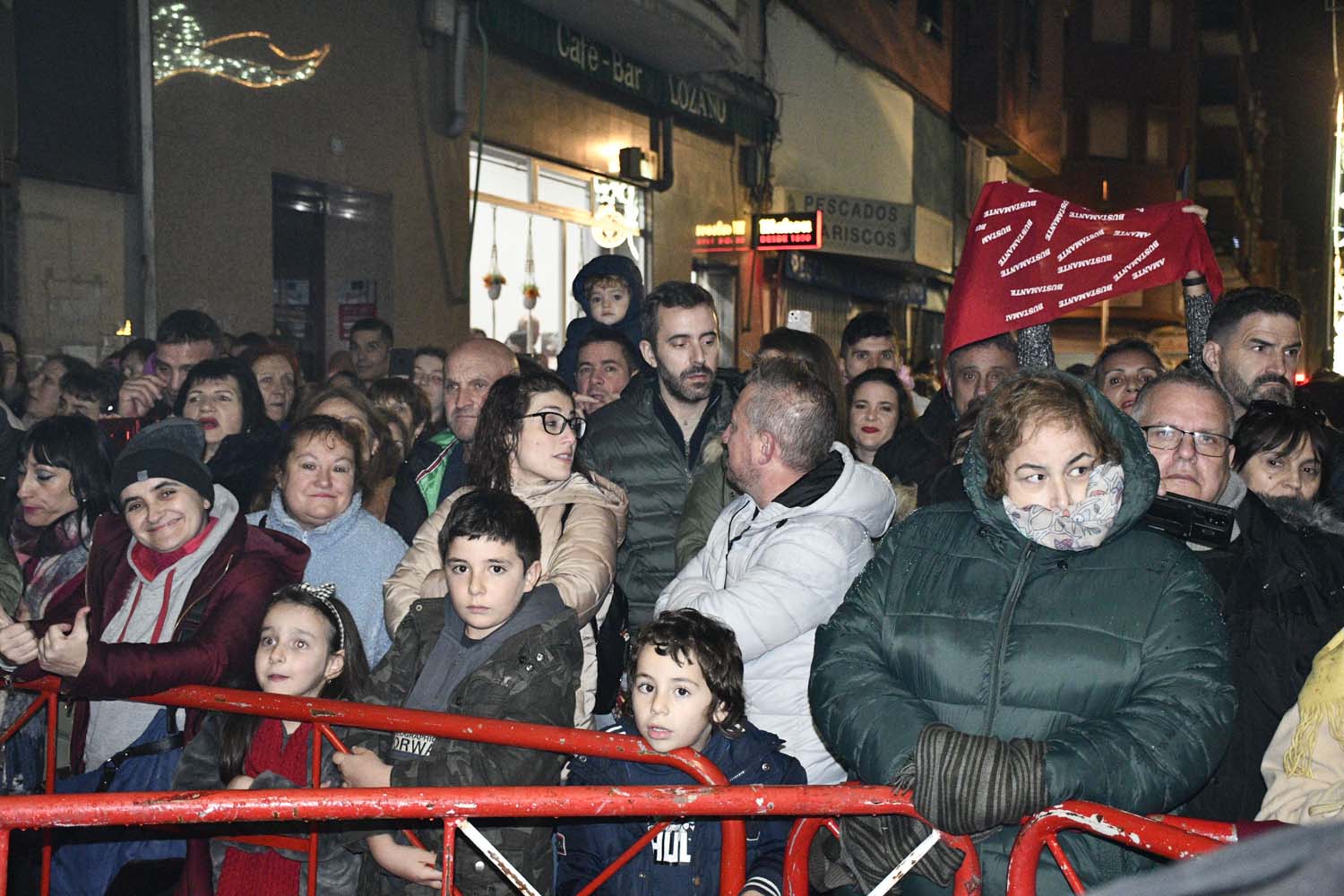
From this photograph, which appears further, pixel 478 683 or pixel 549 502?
pixel 549 502

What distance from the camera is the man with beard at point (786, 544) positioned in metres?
3.70

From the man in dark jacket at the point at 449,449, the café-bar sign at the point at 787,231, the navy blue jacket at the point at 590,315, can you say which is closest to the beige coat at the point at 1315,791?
the man in dark jacket at the point at 449,449

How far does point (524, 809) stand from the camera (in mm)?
2607

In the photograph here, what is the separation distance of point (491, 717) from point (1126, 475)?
1.83 meters

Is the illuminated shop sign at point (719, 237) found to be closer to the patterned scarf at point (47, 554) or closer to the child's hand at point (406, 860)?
the patterned scarf at point (47, 554)

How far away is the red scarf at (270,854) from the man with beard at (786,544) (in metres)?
1.21

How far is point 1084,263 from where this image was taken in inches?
237

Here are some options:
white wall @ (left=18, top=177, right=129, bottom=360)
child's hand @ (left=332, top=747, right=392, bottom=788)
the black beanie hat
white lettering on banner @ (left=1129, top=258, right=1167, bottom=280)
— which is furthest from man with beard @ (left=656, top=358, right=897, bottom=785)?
white wall @ (left=18, top=177, right=129, bottom=360)

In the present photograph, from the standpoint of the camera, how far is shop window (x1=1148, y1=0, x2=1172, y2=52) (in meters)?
46.4

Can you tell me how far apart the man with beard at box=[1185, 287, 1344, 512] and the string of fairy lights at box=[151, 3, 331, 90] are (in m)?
7.55

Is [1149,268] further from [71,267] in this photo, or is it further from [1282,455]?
[71,267]

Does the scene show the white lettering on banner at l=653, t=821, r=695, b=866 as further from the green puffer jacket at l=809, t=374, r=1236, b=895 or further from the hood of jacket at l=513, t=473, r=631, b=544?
the hood of jacket at l=513, t=473, r=631, b=544

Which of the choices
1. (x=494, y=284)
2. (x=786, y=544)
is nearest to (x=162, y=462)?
(x=786, y=544)

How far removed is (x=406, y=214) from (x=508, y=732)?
30.8 ft
